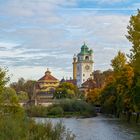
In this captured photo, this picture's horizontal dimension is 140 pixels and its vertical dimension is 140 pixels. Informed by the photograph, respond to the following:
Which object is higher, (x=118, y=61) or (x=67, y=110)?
(x=118, y=61)

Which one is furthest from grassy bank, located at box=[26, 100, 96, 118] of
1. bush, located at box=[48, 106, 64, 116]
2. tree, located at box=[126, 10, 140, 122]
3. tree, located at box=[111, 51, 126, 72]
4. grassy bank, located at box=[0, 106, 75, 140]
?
grassy bank, located at box=[0, 106, 75, 140]

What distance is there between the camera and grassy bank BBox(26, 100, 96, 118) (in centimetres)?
9469

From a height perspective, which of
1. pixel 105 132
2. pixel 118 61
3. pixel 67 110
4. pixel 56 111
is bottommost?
pixel 105 132

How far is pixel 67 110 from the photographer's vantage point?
103m

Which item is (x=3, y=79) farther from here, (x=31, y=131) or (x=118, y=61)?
(x=118, y=61)

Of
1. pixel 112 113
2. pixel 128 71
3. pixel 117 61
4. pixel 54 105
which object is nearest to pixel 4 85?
pixel 128 71

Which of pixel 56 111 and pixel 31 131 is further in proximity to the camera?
pixel 56 111

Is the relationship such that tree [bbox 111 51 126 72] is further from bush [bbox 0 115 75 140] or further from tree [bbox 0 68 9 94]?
bush [bbox 0 115 75 140]

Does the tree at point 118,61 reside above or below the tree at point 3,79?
above

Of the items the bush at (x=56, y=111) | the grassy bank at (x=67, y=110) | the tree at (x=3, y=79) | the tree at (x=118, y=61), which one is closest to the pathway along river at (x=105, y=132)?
the tree at (x=3, y=79)

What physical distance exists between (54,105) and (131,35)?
59.4 metres

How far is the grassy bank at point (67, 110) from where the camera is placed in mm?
94688

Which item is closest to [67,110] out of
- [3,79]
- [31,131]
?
[3,79]

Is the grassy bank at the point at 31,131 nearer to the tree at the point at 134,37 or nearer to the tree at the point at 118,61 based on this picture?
the tree at the point at 134,37
